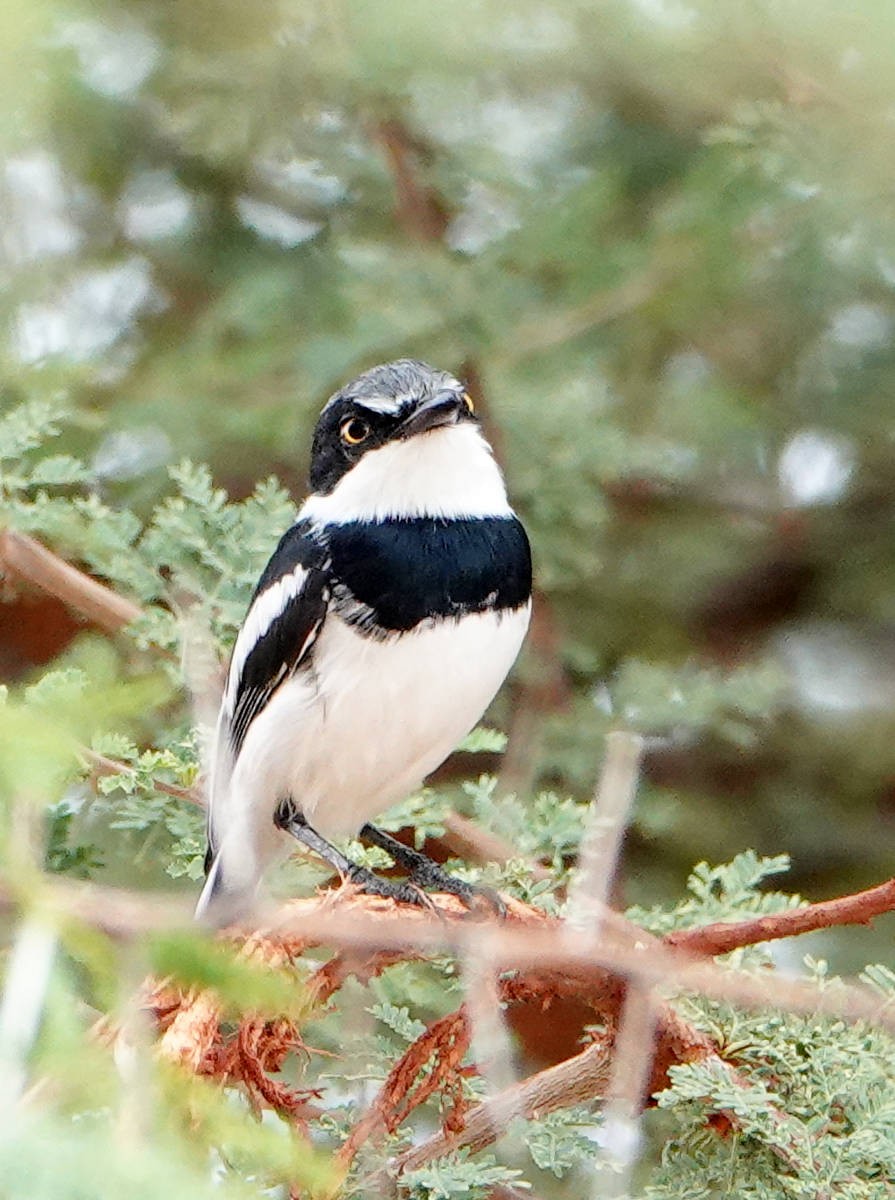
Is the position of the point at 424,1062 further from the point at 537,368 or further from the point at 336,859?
the point at 537,368

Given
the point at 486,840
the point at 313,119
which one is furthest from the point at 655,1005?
the point at 313,119

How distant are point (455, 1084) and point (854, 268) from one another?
2.46 metres

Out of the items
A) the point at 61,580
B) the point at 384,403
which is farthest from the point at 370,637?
the point at 61,580

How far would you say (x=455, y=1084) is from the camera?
94.7 inches

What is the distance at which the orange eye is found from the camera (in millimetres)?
3375

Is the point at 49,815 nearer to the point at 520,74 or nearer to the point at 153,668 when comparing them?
the point at 153,668

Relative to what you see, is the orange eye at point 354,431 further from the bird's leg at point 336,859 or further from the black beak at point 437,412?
the bird's leg at point 336,859

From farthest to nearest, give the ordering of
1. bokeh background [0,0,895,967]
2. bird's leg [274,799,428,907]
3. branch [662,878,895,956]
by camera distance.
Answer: bokeh background [0,0,895,967] < bird's leg [274,799,428,907] < branch [662,878,895,956]

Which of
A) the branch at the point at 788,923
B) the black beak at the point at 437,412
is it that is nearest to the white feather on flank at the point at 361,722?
the black beak at the point at 437,412

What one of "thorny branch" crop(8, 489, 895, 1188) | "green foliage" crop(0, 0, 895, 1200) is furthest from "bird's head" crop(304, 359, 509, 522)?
"thorny branch" crop(8, 489, 895, 1188)

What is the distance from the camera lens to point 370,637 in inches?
119

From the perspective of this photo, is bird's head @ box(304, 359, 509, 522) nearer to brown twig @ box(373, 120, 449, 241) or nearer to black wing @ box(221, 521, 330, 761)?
black wing @ box(221, 521, 330, 761)

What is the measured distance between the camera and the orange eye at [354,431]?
3.38m

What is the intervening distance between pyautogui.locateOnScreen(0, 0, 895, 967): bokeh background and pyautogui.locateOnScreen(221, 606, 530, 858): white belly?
49 centimetres
